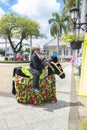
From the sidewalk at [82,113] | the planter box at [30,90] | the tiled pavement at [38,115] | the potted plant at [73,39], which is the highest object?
the potted plant at [73,39]

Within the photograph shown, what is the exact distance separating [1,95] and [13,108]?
6.14 feet

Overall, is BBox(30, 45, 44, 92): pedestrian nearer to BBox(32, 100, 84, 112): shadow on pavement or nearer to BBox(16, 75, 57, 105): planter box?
BBox(16, 75, 57, 105): planter box

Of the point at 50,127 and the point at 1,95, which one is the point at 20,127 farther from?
the point at 1,95

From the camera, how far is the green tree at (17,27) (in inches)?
1457

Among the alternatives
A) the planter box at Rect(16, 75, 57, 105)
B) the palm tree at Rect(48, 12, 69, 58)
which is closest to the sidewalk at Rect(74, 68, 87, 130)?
the planter box at Rect(16, 75, 57, 105)

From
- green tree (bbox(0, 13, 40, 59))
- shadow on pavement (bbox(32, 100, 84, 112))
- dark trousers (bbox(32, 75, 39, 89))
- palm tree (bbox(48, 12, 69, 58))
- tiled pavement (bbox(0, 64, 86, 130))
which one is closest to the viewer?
tiled pavement (bbox(0, 64, 86, 130))

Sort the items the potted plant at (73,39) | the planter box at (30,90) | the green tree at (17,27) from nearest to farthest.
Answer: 1. the planter box at (30,90)
2. the potted plant at (73,39)
3. the green tree at (17,27)

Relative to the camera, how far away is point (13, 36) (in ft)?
125

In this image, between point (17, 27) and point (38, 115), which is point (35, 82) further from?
point (17, 27)

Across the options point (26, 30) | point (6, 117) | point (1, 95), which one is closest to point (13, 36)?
point (26, 30)

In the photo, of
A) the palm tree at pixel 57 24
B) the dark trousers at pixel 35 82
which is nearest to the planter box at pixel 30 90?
the dark trousers at pixel 35 82

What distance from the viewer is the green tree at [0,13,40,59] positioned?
37000 millimetres

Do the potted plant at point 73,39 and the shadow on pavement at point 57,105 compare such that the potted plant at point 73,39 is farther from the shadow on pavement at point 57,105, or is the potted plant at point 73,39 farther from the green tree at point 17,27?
the green tree at point 17,27

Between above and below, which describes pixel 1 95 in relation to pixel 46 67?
below
